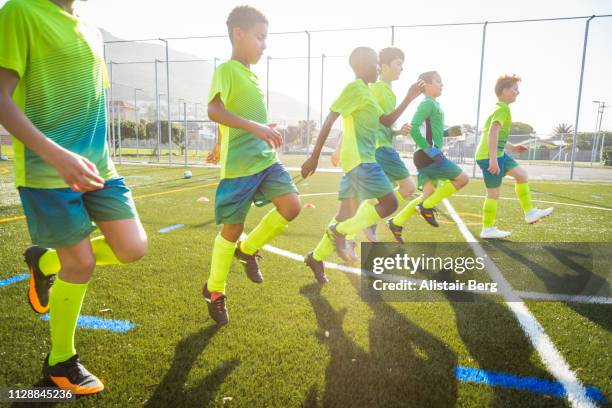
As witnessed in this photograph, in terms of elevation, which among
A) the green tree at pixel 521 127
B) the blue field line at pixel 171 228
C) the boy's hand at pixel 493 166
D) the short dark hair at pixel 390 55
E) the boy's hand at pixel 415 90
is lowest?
the blue field line at pixel 171 228

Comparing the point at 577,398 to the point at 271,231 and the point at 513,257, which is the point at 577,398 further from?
the point at 513,257

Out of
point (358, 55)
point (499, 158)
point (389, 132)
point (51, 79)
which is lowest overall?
point (499, 158)

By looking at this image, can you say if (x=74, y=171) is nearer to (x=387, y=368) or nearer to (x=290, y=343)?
(x=290, y=343)

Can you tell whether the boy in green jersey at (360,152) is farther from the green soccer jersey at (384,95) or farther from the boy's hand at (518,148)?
the boy's hand at (518,148)

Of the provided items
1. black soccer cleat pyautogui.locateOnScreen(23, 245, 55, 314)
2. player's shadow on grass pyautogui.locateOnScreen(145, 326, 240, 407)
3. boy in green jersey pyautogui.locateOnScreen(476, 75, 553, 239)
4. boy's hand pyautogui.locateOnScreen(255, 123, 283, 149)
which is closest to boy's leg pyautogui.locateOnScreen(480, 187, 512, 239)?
boy in green jersey pyautogui.locateOnScreen(476, 75, 553, 239)

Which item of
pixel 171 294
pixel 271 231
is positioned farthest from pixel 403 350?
pixel 171 294

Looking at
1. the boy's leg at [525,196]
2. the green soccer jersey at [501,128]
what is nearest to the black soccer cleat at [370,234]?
the green soccer jersey at [501,128]

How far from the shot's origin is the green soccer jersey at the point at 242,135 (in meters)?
2.78

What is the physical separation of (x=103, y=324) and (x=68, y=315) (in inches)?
24.7

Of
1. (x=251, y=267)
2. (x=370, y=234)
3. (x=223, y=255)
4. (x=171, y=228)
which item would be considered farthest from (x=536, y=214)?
(x=171, y=228)

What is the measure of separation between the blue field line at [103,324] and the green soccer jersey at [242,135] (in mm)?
1223

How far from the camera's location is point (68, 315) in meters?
1.97

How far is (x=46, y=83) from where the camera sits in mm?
1774

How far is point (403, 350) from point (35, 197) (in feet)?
7.06
